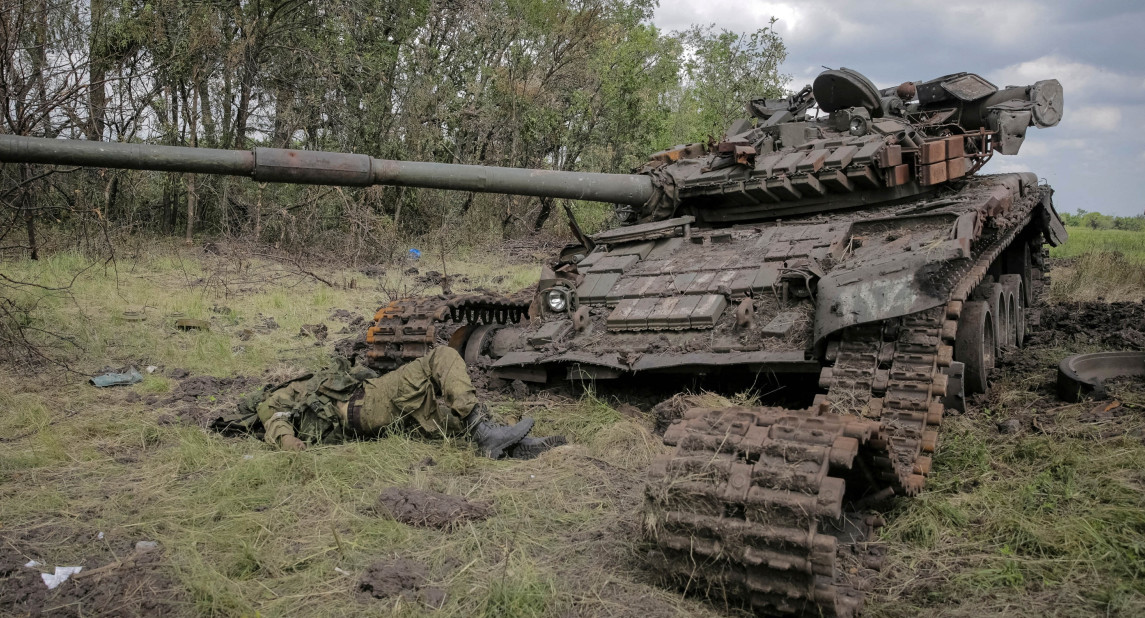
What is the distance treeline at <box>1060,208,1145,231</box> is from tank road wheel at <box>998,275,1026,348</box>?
16044 millimetres

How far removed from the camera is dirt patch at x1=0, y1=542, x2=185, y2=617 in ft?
11.9

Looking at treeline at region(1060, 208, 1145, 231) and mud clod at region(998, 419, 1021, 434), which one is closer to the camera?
mud clod at region(998, 419, 1021, 434)

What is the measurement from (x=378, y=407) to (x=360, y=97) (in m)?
10.9

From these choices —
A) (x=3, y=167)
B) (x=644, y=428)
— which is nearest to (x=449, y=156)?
(x=3, y=167)

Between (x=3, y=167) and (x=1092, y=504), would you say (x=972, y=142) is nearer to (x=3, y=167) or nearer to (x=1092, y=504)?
(x=1092, y=504)

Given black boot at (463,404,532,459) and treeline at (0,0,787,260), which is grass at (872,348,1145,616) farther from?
treeline at (0,0,787,260)

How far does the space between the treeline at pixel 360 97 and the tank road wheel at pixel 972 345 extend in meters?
8.68

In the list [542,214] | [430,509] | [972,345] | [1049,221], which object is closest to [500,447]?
[430,509]

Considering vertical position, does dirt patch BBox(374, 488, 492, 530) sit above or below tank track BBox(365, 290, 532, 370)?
below

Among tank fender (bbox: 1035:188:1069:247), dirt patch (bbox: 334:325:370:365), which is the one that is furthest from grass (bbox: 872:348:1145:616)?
dirt patch (bbox: 334:325:370:365)

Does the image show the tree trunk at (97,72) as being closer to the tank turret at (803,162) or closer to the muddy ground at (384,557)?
the muddy ground at (384,557)

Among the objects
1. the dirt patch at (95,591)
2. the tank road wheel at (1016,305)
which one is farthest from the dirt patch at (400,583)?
the tank road wheel at (1016,305)

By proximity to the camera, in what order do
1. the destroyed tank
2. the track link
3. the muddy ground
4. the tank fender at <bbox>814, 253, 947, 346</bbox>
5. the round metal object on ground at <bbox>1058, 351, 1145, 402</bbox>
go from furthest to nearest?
the round metal object on ground at <bbox>1058, 351, 1145, 402</bbox>
the tank fender at <bbox>814, 253, 947, 346</bbox>
the muddy ground
the destroyed tank
the track link

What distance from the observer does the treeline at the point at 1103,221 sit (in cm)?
2315
